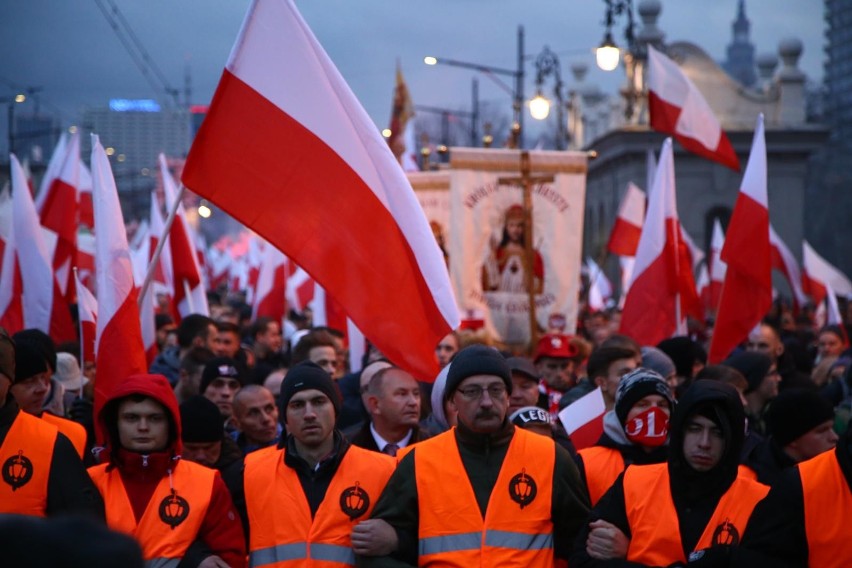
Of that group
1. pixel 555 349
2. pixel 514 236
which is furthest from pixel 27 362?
pixel 514 236

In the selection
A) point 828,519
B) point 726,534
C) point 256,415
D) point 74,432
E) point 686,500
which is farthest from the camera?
point 256,415

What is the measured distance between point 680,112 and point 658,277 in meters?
2.32

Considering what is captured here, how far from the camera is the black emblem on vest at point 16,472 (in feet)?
16.5

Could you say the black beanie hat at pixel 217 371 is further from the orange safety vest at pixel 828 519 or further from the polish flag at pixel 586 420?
the orange safety vest at pixel 828 519

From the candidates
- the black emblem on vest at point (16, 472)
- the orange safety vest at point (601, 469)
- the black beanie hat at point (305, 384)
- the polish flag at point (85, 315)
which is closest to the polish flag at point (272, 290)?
the polish flag at point (85, 315)

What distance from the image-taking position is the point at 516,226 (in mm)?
13016

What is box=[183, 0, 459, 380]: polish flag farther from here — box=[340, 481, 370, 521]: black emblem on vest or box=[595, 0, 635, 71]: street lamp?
box=[595, 0, 635, 71]: street lamp

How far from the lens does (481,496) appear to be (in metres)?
5.07

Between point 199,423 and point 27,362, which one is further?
point 199,423

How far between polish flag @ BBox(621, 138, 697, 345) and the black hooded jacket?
6886 mm

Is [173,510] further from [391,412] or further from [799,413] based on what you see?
[799,413]

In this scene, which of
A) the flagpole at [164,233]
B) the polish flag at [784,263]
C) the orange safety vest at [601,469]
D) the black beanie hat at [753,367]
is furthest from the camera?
the polish flag at [784,263]

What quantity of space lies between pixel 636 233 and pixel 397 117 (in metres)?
7.26

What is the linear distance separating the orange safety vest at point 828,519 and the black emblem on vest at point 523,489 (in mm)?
1037
